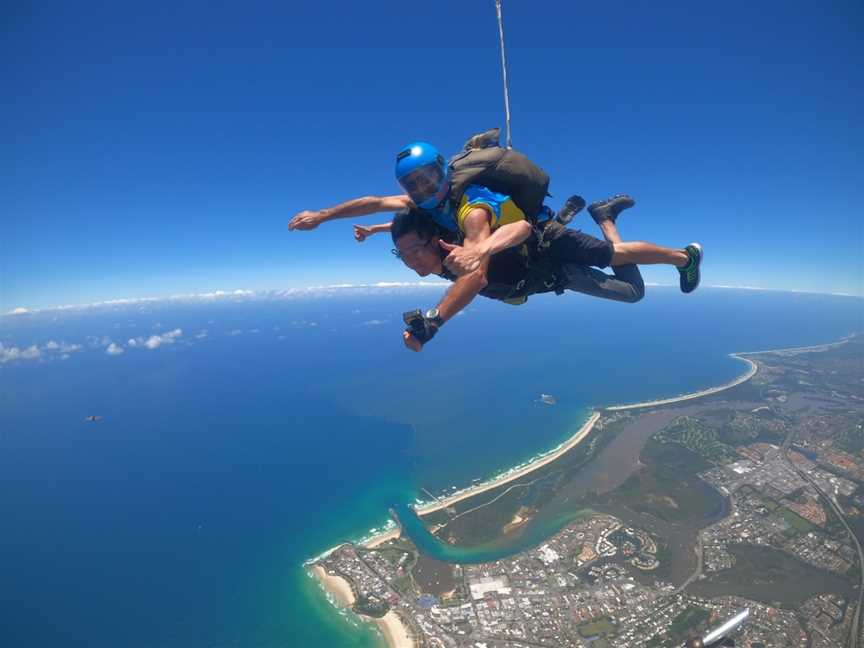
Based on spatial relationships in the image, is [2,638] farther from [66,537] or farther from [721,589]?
[721,589]

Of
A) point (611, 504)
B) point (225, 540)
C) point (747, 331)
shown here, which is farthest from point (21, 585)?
point (747, 331)

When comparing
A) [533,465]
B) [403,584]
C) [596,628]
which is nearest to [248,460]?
[403,584]

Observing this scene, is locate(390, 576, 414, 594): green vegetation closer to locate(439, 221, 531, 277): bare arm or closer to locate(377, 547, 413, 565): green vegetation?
locate(377, 547, 413, 565): green vegetation

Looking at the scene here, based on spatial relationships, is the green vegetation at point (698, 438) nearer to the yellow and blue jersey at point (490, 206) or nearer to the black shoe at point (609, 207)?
the black shoe at point (609, 207)

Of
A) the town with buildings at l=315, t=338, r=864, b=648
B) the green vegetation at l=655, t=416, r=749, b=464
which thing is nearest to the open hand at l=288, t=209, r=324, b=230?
the town with buildings at l=315, t=338, r=864, b=648

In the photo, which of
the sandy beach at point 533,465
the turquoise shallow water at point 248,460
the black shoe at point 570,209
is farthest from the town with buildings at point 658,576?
the black shoe at point 570,209

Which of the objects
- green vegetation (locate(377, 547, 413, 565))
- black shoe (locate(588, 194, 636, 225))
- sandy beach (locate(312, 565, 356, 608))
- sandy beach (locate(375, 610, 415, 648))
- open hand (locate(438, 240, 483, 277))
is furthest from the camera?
green vegetation (locate(377, 547, 413, 565))
